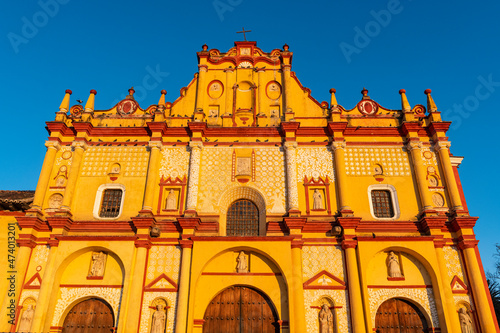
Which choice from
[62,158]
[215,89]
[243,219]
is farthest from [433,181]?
[62,158]

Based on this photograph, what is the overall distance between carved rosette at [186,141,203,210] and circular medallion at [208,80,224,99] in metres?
3.28

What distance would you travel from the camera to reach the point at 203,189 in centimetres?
1802

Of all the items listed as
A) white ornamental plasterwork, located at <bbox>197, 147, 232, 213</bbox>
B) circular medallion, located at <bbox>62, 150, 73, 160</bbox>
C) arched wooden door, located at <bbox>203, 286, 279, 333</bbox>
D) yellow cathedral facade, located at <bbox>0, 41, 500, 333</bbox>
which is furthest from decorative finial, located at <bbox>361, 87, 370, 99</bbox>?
circular medallion, located at <bbox>62, 150, 73, 160</bbox>

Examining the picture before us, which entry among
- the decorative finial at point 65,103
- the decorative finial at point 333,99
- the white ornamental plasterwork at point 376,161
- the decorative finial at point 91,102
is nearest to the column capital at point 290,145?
the white ornamental plasterwork at point 376,161

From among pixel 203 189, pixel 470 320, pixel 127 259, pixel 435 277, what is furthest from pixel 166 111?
pixel 470 320

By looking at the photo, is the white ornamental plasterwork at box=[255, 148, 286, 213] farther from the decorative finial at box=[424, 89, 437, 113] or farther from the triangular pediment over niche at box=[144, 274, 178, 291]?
the decorative finial at box=[424, 89, 437, 113]

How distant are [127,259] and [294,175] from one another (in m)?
7.92

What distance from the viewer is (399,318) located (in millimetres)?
15461

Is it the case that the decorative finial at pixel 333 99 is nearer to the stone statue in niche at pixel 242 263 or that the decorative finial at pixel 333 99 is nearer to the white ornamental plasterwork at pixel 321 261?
the white ornamental plasterwork at pixel 321 261

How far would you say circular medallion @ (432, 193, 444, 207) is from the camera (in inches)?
695

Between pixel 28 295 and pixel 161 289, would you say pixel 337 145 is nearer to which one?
pixel 161 289

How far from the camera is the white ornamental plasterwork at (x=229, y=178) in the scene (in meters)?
17.6

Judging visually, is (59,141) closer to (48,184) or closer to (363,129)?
(48,184)

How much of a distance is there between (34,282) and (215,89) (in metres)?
12.1
